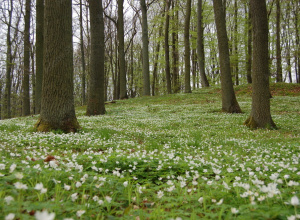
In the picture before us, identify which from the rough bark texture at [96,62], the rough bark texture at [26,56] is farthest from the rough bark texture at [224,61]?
the rough bark texture at [26,56]

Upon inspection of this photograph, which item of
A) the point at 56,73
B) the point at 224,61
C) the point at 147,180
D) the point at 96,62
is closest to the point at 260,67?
the point at 224,61

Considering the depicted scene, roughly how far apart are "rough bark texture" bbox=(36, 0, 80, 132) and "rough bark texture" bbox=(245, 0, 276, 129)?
302 inches

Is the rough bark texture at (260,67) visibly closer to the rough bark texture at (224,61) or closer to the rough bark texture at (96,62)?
the rough bark texture at (224,61)

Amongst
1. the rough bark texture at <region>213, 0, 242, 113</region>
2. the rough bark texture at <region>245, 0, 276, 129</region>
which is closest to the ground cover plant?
the rough bark texture at <region>245, 0, 276, 129</region>

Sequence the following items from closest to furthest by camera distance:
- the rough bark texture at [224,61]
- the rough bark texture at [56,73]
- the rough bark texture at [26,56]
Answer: the rough bark texture at [56,73]
the rough bark texture at [224,61]
the rough bark texture at [26,56]

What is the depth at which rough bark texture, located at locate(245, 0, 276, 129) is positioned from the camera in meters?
8.81

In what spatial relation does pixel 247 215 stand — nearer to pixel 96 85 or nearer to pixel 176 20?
pixel 96 85

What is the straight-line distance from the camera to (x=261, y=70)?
8953mm

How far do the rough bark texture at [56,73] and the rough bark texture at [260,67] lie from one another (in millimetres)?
7677

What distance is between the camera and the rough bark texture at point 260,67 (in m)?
8.81

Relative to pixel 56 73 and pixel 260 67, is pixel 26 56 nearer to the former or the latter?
pixel 56 73

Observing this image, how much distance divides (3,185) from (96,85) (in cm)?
1148

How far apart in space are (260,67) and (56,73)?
826 centimetres

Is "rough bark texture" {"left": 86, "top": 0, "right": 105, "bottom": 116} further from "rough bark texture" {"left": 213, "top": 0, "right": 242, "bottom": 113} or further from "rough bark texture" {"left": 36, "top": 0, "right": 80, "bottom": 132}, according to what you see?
"rough bark texture" {"left": 213, "top": 0, "right": 242, "bottom": 113}
